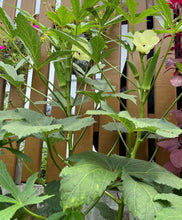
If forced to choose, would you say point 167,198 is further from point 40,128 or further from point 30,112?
point 30,112

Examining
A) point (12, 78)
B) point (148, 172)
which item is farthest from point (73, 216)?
point (12, 78)

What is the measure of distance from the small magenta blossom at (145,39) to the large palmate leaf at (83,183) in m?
0.51

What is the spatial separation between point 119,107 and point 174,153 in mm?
528

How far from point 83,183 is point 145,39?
613mm

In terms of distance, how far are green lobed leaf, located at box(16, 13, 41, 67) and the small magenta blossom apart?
39cm

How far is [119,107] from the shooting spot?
1.45 m

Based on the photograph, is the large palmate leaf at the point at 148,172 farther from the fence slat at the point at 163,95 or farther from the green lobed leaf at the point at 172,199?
the fence slat at the point at 163,95

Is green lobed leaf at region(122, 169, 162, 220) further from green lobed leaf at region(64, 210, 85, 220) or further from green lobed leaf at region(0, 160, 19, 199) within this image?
green lobed leaf at region(0, 160, 19, 199)

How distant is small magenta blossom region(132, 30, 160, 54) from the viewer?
88 cm

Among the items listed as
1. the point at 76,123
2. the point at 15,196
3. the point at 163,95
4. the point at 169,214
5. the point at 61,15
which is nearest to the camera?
the point at 169,214

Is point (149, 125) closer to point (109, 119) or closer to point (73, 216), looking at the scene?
point (73, 216)

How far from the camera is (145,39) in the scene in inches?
34.9

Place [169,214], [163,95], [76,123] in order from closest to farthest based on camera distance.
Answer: [169,214], [76,123], [163,95]

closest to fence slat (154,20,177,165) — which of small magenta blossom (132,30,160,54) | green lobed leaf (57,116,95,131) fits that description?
small magenta blossom (132,30,160,54)
